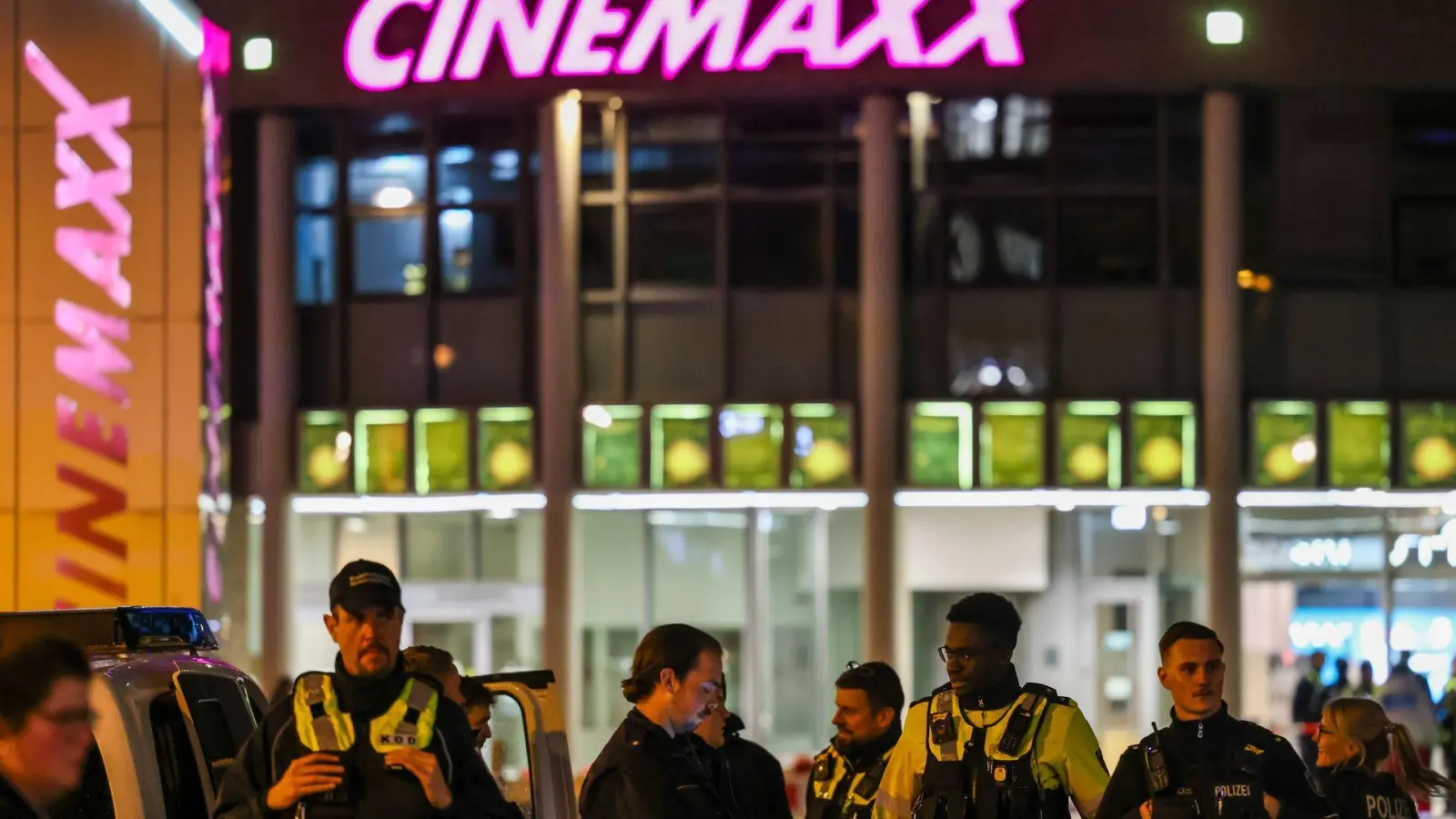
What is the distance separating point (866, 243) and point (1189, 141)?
4.06 m

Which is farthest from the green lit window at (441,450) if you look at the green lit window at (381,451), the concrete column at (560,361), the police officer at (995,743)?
the police officer at (995,743)

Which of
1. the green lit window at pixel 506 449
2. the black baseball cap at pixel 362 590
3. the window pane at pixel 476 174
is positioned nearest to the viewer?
the black baseball cap at pixel 362 590

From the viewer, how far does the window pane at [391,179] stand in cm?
2508

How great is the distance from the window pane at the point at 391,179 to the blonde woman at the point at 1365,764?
18303 mm

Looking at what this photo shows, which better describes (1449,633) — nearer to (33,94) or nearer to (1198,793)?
(33,94)

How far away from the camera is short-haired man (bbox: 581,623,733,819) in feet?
19.6

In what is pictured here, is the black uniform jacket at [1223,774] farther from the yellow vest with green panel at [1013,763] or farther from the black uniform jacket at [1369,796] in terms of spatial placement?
the black uniform jacket at [1369,796]

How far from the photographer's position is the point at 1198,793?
6.25m

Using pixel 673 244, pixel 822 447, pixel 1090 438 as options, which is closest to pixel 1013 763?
pixel 822 447

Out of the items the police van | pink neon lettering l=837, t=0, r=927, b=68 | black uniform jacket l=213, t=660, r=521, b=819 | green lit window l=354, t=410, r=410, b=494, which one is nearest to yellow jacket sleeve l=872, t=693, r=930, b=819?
the police van

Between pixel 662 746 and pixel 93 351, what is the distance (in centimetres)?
1294

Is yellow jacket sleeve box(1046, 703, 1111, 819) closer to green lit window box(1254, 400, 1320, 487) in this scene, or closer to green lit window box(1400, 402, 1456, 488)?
green lit window box(1254, 400, 1320, 487)

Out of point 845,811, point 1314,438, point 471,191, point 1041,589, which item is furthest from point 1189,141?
point 845,811

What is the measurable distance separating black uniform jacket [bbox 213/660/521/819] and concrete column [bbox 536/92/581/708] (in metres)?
18.8
